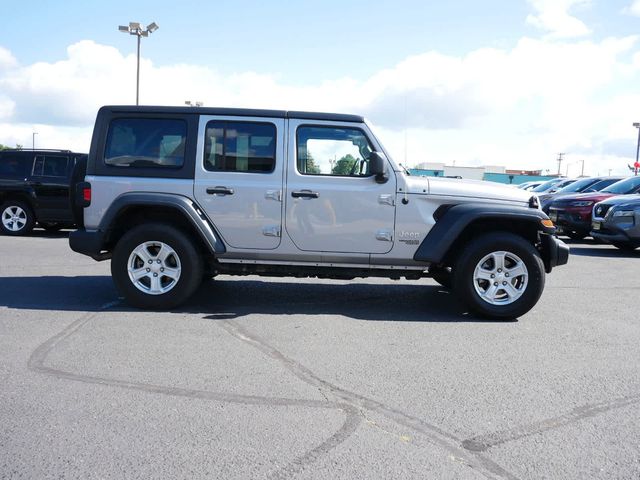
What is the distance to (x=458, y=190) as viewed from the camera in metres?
6.30

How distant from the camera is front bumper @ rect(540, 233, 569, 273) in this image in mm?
6363

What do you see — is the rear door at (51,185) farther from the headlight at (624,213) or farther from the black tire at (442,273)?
the headlight at (624,213)

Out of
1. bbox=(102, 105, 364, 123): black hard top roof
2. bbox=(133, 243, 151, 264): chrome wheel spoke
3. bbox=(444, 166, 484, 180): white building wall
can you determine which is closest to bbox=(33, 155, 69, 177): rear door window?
bbox=(102, 105, 364, 123): black hard top roof

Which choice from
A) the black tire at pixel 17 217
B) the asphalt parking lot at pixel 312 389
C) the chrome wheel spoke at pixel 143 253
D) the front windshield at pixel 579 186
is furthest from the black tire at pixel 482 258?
the front windshield at pixel 579 186

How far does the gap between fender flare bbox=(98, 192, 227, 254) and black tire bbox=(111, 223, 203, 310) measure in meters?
0.21

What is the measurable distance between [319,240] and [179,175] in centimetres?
160

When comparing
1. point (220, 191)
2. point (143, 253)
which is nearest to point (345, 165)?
point (220, 191)

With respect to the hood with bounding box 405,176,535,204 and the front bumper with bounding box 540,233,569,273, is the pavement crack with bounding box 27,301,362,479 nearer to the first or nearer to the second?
the hood with bounding box 405,176,535,204

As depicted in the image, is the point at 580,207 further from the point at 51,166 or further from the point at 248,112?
the point at 51,166

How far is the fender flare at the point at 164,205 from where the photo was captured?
20.2ft

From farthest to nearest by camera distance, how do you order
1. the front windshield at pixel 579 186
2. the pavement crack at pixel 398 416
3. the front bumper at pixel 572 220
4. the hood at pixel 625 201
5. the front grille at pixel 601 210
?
1. the front windshield at pixel 579 186
2. the front bumper at pixel 572 220
3. the front grille at pixel 601 210
4. the hood at pixel 625 201
5. the pavement crack at pixel 398 416

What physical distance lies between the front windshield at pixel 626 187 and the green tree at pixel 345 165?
10.5 m

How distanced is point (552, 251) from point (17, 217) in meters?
11.7

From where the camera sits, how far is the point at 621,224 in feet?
39.0
